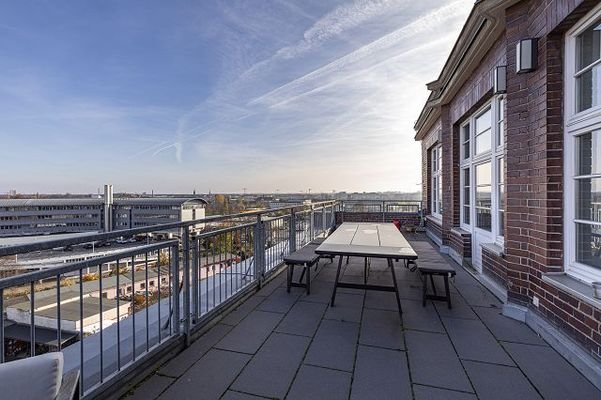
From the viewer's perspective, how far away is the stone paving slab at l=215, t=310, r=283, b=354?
8.14ft

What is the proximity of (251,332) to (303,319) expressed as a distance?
559 millimetres

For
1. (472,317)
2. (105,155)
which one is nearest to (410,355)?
(472,317)

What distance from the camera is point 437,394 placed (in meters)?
1.87

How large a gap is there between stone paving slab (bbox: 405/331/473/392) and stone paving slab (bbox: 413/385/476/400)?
0.05 meters

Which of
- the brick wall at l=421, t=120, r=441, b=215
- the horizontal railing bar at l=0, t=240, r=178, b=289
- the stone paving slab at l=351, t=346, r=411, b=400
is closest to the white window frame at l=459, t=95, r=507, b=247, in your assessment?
the stone paving slab at l=351, t=346, r=411, b=400

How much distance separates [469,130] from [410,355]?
452cm

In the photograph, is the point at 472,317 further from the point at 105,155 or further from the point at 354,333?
the point at 105,155

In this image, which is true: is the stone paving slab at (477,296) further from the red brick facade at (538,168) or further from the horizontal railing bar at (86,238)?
the horizontal railing bar at (86,238)

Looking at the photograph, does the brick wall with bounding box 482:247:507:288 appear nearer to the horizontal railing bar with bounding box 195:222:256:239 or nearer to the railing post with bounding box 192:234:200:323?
the horizontal railing bar with bounding box 195:222:256:239

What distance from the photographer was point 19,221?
88.7 feet

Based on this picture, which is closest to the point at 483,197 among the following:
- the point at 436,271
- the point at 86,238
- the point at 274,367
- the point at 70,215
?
the point at 436,271

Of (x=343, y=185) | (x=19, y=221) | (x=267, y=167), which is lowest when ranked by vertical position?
(x=19, y=221)

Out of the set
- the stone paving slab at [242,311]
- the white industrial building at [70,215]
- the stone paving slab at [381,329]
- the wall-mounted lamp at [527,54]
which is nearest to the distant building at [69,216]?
the white industrial building at [70,215]

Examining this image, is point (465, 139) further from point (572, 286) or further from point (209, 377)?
point (209, 377)
